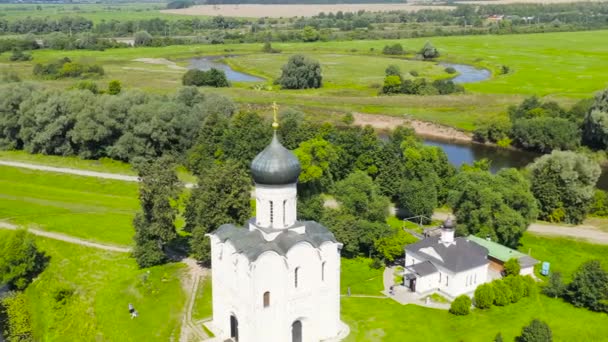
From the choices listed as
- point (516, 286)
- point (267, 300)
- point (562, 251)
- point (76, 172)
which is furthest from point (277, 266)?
point (76, 172)

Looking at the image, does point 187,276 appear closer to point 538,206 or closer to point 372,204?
point 372,204

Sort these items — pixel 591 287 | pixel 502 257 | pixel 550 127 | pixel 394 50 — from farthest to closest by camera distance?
pixel 394 50 → pixel 550 127 → pixel 502 257 → pixel 591 287

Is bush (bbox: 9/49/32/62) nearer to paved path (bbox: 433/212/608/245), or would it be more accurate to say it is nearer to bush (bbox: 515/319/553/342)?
paved path (bbox: 433/212/608/245)

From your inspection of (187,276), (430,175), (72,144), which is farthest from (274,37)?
(187,276)

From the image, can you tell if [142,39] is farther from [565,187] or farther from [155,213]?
[565,187]

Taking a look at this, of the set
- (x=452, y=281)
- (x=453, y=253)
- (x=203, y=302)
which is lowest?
(x=203, y=302)

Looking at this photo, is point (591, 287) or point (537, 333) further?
point (591, 287)

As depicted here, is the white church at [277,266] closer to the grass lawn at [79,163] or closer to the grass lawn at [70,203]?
the grass lawn at [70,203]
